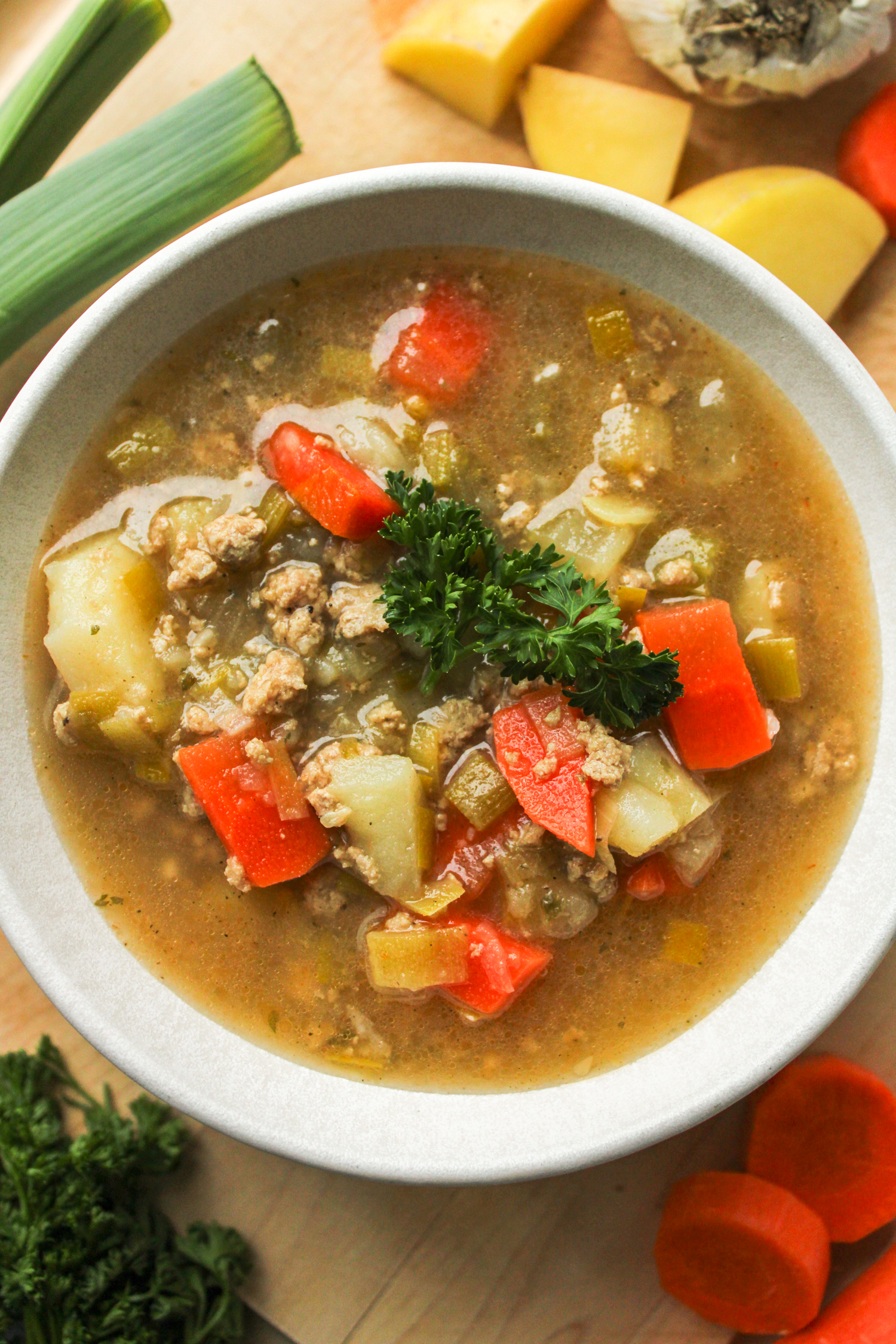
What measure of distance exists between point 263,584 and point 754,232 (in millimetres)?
1724

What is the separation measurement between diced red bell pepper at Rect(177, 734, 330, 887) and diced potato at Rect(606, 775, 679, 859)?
77 cm

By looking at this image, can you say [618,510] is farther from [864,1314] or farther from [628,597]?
[864,1314]

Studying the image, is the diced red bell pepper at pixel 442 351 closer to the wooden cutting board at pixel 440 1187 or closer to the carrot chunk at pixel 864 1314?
the wooden cutting board at pixel 440 1187

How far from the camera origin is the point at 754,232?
299 cm

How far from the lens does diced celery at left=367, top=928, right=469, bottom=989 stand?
2670mm

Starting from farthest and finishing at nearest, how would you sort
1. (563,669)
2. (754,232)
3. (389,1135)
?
(754,232) → (389,1135) → (563,669)

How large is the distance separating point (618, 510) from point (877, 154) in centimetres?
140

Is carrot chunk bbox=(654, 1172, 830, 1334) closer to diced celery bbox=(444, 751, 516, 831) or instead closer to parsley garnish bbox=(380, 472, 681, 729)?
diced celery bbox=(444, 751, 516, 831)

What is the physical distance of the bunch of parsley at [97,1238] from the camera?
3016 mm

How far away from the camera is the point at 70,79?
3.07m

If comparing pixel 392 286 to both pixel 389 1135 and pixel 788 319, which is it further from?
pixel 389 1135

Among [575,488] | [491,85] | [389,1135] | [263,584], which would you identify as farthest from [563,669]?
[491,85]

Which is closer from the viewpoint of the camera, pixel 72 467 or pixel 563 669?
pixel 563 669

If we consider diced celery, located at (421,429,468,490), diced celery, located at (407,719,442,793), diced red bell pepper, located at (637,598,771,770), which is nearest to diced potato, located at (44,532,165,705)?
diced celery, located at (407,719,442,793)
